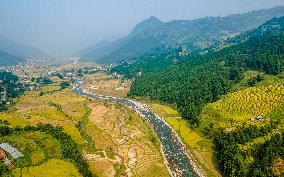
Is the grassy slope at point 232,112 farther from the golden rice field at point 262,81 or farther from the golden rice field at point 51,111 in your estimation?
the golden rice field at point 51,111

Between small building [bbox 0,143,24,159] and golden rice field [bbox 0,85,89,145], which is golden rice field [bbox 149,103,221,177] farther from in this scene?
small building [bbox 0,143,24,159]

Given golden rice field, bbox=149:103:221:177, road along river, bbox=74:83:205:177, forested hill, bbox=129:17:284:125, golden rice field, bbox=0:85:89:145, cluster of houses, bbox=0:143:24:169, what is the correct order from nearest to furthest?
cluster of houses, bbox=0:143:24:169
road along river, bbox=74:83:205:177
golden rice field, bbox=149:103:221:177
golden rice field, bbox=0:85:89:145
forested hill, bbox=129:17:284:125

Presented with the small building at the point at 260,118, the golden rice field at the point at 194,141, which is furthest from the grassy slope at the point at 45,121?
the small building at the point at 260,118

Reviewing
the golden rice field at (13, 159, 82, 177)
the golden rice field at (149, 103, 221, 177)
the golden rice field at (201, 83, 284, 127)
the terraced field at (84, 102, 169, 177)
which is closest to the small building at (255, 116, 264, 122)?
the golden rice field at (201, 83, 284, 127)

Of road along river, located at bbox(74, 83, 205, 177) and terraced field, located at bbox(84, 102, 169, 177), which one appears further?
terraced field, located at bbox(84, 102, 169, 177)

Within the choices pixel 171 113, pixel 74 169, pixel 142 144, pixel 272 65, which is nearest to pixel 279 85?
pixel 272 65

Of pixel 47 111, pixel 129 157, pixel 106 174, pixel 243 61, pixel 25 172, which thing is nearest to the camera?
pixel 25 172

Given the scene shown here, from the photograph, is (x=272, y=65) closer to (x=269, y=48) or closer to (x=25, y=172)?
(x=269, y=48)

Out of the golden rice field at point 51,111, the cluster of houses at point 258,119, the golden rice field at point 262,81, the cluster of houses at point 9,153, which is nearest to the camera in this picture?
the cluster of houses at point 9,153
